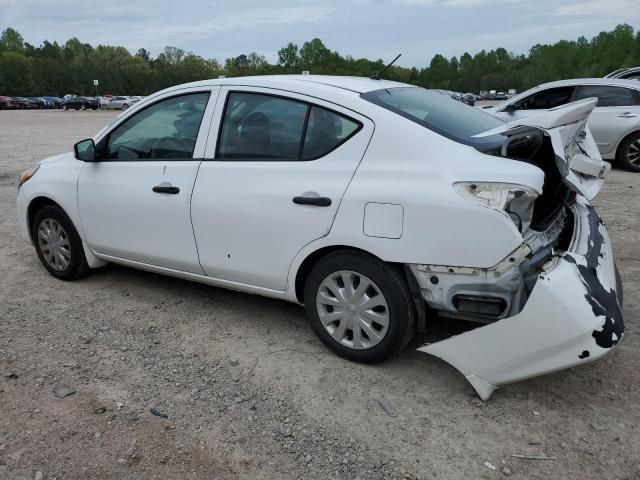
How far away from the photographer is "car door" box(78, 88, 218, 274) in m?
3.89

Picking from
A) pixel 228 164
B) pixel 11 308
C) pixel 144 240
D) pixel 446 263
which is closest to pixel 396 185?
pixel 446 263

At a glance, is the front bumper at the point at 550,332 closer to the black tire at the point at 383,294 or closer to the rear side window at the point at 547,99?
the black tire at the point at 383,294

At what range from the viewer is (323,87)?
3.50 meters

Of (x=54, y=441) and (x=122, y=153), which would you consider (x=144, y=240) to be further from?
(x=54, y=441)

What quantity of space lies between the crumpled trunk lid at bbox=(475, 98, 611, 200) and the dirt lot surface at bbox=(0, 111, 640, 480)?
1.07 m

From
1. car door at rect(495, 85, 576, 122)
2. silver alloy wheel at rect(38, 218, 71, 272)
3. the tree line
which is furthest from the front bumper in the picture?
the tree line

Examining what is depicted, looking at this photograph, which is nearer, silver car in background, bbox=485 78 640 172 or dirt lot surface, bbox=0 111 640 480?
dirt lot surface, bbox=0 111 640 480

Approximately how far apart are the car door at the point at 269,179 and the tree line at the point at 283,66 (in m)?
74.0

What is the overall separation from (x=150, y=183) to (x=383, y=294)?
1.91 metres

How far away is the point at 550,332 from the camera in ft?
8.82

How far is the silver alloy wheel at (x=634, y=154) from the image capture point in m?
9.59

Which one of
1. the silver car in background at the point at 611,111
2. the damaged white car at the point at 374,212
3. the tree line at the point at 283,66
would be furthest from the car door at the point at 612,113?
the tree line at the point at 283,66

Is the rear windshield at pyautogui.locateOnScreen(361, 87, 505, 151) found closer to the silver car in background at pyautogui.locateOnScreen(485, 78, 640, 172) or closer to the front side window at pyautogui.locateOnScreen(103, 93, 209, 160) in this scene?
the front side window at pyautogui.locateOnScreen(103, 93, 209, 160)

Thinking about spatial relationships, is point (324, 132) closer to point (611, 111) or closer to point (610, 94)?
point (611, 111)
